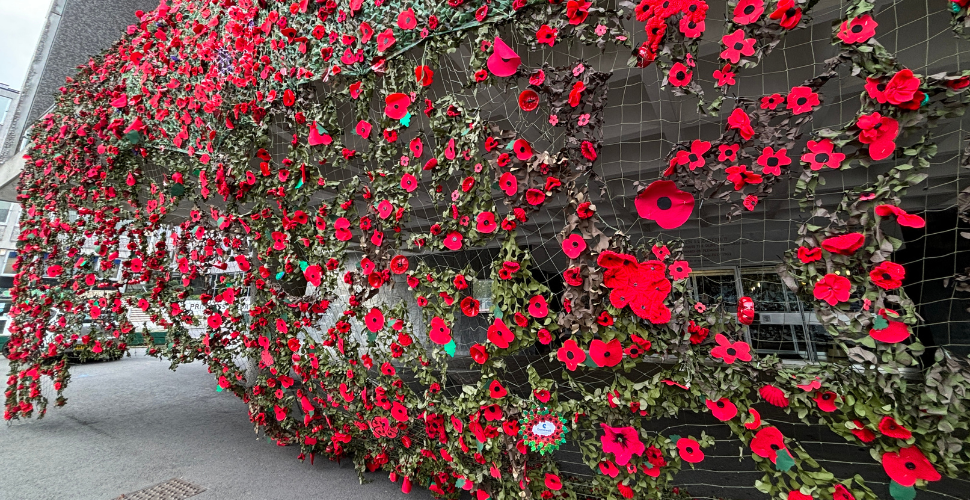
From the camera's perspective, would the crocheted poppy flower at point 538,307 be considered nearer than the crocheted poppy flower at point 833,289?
No

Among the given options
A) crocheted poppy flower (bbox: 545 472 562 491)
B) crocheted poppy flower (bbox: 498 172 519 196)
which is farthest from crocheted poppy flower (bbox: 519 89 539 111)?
crocheted poppy flower (bbox: 545 472 562 491)

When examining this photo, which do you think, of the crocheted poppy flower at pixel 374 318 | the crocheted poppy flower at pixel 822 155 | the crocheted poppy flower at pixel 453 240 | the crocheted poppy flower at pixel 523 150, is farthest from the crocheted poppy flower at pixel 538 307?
the crocheted poppy flower at pixel 822 155

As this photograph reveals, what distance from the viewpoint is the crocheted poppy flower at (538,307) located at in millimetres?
1504

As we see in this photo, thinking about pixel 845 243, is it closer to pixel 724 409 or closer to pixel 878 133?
pixel 878 133

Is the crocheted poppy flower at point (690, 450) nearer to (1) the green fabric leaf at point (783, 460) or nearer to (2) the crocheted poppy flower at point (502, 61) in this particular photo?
(1) the green fabric leaf at point (783, 460)

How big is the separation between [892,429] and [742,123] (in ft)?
2.95

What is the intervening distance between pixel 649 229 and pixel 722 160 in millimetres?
5861

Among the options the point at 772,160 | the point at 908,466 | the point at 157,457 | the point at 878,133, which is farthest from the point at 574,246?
the point at 157,457

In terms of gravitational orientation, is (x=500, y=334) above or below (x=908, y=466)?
above

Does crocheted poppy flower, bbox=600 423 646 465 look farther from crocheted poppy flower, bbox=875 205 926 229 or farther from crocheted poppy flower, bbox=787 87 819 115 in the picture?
crocheted poppy flower, bbox=787 87 819 115

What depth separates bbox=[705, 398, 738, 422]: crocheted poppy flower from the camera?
4.15ft

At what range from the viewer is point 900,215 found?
39.8 inches

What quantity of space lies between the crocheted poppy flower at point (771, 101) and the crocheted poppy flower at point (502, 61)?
82 cm

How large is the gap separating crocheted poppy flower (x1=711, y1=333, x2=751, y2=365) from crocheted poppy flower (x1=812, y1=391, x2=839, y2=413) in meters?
0.18
